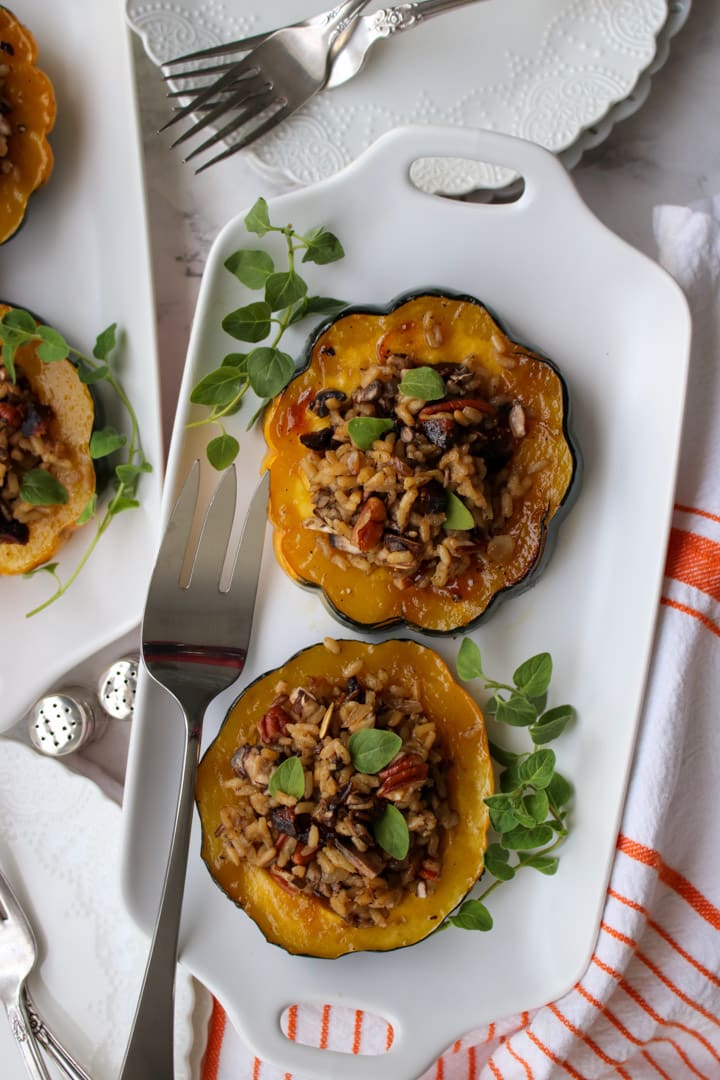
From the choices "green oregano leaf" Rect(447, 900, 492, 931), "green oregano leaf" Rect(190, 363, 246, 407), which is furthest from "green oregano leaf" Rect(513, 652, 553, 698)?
"green oregano leaf" Rect(190, 363, 246, 407)

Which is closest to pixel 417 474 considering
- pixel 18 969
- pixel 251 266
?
pixel 251 266

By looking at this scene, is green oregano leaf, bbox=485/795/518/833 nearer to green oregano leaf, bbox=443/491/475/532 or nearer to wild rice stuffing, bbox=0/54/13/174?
green oregano leaf, bbox=443/491/475/532

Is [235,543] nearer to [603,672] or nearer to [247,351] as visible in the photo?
[247,351]

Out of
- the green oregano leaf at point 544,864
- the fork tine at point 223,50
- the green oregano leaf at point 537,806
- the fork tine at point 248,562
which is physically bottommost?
the green oregano leaf at point 544,864

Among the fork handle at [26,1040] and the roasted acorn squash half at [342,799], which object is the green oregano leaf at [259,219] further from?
the fork handle at [26,1040]

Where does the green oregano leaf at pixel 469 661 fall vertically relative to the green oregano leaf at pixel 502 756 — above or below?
above

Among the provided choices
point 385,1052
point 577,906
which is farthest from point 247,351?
point 385,1052

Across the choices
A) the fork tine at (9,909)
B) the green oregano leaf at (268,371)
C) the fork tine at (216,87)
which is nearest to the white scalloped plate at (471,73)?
the fork tine at (216,87)
